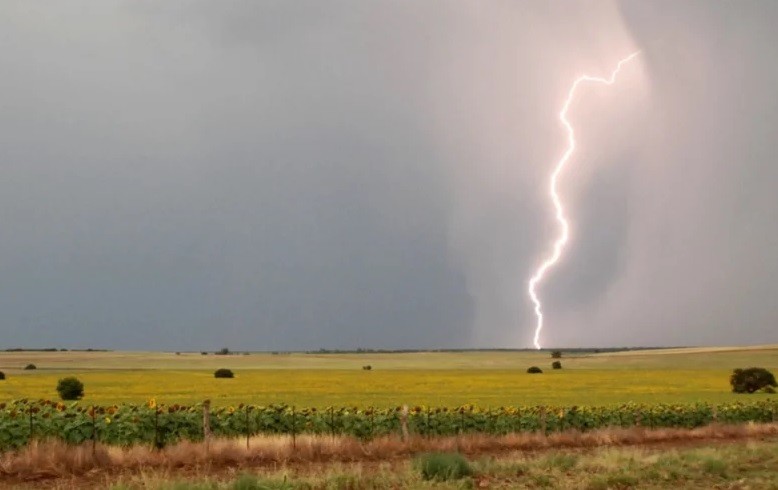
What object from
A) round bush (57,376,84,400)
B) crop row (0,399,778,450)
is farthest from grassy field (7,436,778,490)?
round bush (57,376,84,400)

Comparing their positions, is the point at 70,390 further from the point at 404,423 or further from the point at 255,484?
the point at 255,484

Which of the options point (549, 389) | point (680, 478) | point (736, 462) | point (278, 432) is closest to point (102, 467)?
point (278, 432)

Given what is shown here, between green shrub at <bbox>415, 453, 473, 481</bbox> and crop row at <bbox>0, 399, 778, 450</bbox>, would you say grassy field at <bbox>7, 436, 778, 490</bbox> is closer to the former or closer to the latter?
green shrub at <bbox>415, 453, 473, 481</bbox>

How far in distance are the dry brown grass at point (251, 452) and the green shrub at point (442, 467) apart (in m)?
4.37

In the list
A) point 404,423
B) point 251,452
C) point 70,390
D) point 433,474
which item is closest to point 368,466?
point 251,452

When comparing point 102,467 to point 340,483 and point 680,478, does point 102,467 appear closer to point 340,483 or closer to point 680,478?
point 340,483

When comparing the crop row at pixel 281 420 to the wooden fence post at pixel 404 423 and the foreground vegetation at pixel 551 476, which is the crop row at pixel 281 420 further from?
the foreground vegetation at pixel 551 476

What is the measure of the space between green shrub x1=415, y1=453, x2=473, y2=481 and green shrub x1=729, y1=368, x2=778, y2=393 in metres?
44.0

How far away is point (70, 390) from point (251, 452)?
26208mm

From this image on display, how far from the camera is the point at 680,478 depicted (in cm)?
1784

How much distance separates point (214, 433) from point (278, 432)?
6.91 feet

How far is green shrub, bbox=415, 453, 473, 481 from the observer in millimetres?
17281

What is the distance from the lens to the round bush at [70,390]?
43.7m

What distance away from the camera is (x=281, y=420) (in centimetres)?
2567
